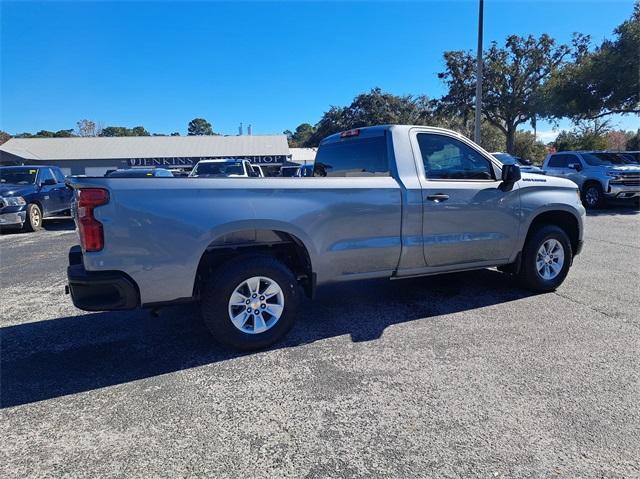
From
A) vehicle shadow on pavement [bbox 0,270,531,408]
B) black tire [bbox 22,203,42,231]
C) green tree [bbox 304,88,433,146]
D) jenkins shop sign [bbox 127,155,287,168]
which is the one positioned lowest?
vehicle shadow on pavement [bbox 0,270,531,408]

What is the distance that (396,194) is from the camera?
168 inches

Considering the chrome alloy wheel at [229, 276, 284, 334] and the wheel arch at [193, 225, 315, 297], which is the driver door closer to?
the wheel arch at [193, 225, 315, 297]

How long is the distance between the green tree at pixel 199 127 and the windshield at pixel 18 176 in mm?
107679

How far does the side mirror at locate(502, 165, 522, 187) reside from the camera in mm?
4797

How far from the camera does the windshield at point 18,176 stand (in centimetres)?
1246

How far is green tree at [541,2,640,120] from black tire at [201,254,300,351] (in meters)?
20.5

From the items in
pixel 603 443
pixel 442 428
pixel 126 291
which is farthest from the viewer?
pixel 126 291

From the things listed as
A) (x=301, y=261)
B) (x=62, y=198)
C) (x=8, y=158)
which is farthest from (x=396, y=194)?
(x=8, y=158)

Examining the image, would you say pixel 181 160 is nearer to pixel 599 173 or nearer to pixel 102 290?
pixel 599 173

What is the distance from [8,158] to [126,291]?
176 feet

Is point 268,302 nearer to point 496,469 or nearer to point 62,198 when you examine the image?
point 496,469

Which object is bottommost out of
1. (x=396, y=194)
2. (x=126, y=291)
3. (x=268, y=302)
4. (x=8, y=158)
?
(x=268, y=302)

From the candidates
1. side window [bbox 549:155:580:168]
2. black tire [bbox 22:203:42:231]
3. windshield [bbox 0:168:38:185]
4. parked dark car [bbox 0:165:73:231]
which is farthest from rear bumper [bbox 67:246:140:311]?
side window [bbox 549:155:580:168]

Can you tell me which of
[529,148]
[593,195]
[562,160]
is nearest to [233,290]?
[593,195]
